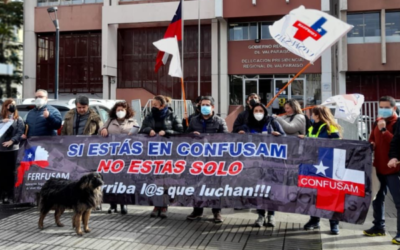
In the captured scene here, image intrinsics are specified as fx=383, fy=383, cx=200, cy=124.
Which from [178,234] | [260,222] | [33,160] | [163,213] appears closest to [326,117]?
[260,222]

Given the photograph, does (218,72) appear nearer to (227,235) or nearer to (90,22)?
(90,22)

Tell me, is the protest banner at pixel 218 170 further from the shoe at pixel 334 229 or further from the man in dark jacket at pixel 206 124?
the shoe at pixel 334 229

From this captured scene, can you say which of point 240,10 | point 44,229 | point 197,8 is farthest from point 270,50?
point 44,229

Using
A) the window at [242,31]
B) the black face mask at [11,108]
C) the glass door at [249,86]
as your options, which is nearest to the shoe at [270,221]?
the black face mask at [11,108]

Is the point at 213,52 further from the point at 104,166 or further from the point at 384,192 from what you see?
the point at 384,192

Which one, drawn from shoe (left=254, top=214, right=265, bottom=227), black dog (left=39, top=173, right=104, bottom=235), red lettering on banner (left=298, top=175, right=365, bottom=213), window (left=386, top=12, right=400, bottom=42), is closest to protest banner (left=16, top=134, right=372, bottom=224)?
red lettering on banner (left=298, top=175, right=365, bottom=213)

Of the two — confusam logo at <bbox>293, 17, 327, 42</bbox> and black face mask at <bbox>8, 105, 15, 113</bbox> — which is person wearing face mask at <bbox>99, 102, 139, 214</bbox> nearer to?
black face mask at <bbox>8, 105, 15, 113</bbox>

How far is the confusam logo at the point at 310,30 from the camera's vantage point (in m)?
7.09

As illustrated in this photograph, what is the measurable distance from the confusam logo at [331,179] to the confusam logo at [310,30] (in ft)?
8.65

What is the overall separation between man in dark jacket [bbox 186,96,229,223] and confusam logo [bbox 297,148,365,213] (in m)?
1.42

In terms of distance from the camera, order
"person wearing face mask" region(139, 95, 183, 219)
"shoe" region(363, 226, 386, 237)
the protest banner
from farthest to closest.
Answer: "person wearing face mask" region(139, 95, 183, 219) < "shoe" region(363, 226, 386, 237) < the protest banner

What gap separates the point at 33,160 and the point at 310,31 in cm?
549

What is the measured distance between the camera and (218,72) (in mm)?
23594

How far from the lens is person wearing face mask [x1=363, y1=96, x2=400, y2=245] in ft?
16.4
